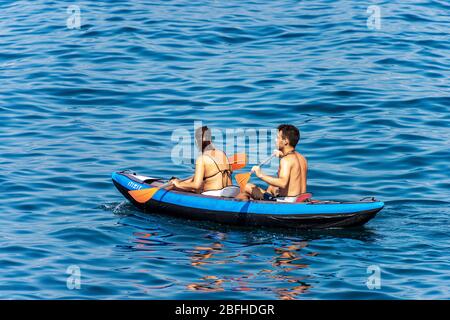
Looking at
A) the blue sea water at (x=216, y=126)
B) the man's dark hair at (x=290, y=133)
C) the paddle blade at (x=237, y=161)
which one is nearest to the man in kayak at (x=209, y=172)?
the paddle blade at (x=237, y=161)

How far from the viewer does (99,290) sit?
13.7 meters

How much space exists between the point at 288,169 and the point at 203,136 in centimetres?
154

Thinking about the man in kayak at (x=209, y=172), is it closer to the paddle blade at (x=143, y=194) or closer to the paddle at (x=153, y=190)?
the paddle at (x=153, y=190)

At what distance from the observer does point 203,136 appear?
17.2 m

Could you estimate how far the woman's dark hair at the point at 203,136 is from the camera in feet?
56.2

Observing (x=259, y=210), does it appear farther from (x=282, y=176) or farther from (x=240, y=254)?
(x=240, y=254)

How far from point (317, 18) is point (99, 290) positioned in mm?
17770

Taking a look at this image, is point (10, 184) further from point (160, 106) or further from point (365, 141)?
point (365, 141)

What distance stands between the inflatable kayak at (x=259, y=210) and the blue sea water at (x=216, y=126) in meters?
0.17

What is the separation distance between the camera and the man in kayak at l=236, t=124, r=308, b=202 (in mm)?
16609

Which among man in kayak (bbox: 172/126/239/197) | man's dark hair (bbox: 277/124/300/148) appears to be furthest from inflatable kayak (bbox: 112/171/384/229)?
man's dark hair (bbox: 277/124/300/148)

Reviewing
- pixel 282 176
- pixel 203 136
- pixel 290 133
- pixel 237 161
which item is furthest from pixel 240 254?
pixel 237 161

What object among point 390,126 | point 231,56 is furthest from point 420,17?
point 390,126

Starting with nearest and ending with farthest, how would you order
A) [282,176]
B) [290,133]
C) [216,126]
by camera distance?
1. [290,133]
2. [282,176]
3. [216,126]
